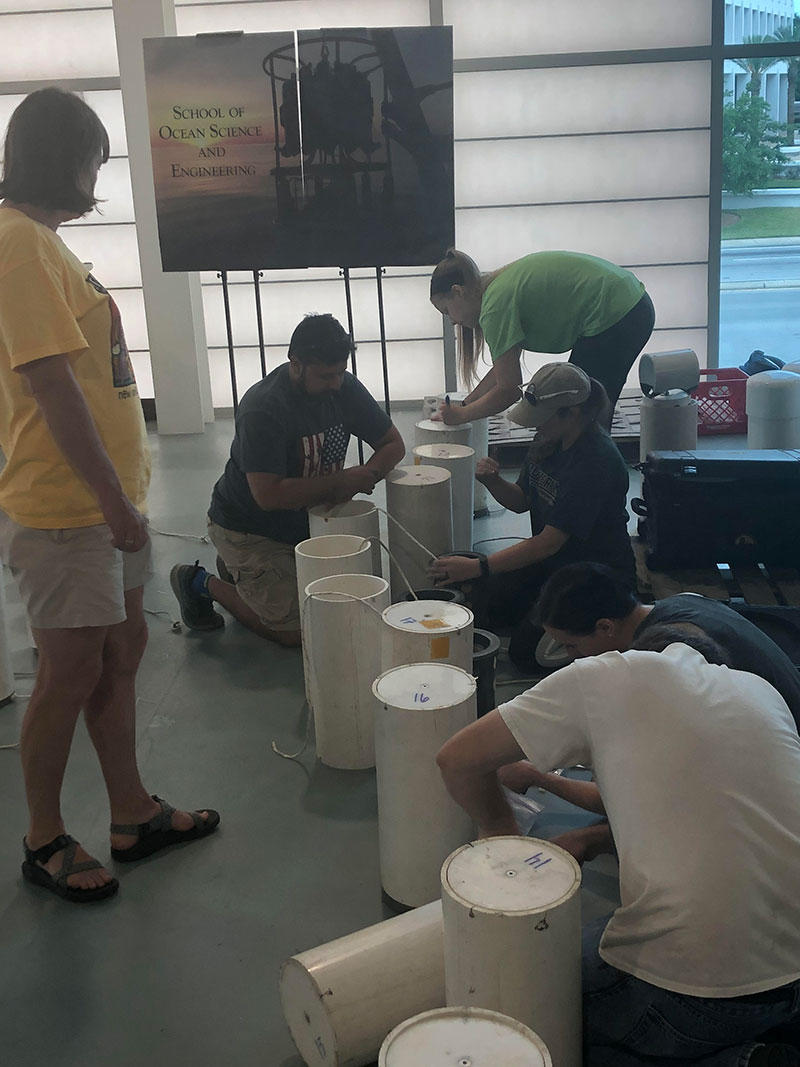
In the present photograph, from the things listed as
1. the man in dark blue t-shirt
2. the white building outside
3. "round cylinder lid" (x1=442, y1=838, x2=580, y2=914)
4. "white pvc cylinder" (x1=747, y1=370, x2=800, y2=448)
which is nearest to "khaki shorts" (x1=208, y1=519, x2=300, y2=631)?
the man in dark blue t-shirt

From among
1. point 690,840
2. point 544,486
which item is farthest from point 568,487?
point 690,840

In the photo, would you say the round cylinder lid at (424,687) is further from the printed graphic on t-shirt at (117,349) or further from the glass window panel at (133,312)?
the glass window panel at (133,312)

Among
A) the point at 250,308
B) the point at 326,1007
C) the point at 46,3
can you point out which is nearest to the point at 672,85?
the point at 250,308

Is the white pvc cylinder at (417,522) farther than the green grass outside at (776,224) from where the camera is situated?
No

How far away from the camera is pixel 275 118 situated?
4410 millimetres

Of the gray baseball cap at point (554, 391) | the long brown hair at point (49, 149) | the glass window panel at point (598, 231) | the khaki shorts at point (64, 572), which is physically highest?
the long brown hair at point (49, 149)

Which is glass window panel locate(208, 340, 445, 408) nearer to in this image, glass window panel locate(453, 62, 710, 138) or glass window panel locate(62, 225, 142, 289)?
glass window panel locate(62, 225, 142, 289)

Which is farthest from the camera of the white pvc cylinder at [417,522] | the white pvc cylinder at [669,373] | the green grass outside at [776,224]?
the green grass outside at [776,224]

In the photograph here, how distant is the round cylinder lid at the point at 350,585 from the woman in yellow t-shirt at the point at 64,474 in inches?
24.6

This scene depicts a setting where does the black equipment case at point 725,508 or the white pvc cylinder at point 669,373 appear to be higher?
the white pvc cylinder at point 669,373

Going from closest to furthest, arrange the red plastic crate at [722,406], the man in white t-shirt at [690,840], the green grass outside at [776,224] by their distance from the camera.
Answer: the man in white t-shirt at [690,840] → the red plastic crate at [722,406] → the green grass outside at [776,224]

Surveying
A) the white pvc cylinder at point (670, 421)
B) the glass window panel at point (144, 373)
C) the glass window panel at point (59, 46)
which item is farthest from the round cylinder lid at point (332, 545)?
the glass window panel at point (59, 46)

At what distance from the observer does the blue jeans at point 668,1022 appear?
1.50 meters

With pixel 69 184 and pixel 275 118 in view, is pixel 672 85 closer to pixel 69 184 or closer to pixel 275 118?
pixel 275 118
